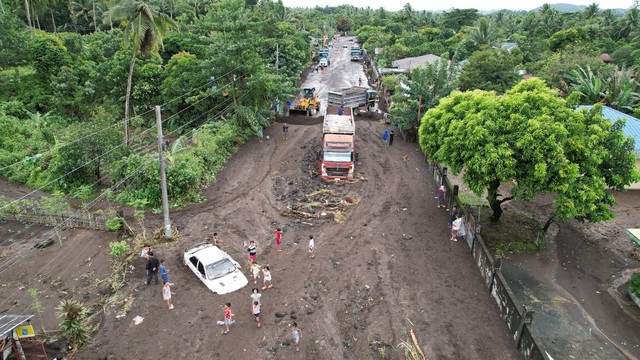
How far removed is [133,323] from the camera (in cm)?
1369

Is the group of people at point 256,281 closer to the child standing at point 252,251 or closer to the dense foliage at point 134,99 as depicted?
the child standing at point 252,251

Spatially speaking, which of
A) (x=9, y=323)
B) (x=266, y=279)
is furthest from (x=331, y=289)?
(x=9, y=323)

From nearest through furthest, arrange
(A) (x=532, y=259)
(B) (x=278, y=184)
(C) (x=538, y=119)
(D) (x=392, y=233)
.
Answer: (C) (x=538, y=119) → (A) (x=532, y=259) → (D) (x=392, y=233) → (B) (x=278, y=184)

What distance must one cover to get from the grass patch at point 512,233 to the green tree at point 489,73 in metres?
14.9

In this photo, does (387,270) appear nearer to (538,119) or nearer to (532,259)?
(532,259)

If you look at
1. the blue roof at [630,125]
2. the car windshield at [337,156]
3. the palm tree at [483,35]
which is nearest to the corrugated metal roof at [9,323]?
the car windshield at [337,156]

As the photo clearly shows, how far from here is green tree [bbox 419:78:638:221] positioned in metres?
16.3

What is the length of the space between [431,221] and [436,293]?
5.98m

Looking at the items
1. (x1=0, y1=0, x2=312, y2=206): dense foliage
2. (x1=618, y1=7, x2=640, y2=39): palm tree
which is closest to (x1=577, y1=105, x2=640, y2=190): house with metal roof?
(x1=0, y1=0, x2=312, y2=206): dense foliage

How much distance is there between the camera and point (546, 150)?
16.4 m

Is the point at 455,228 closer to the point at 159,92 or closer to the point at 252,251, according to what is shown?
the point at 252,251

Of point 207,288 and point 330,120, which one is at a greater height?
point 330,120

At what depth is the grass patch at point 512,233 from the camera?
19.0 m

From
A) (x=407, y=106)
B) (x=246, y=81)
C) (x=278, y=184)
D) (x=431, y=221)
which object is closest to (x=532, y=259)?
(x=431, y=221)
